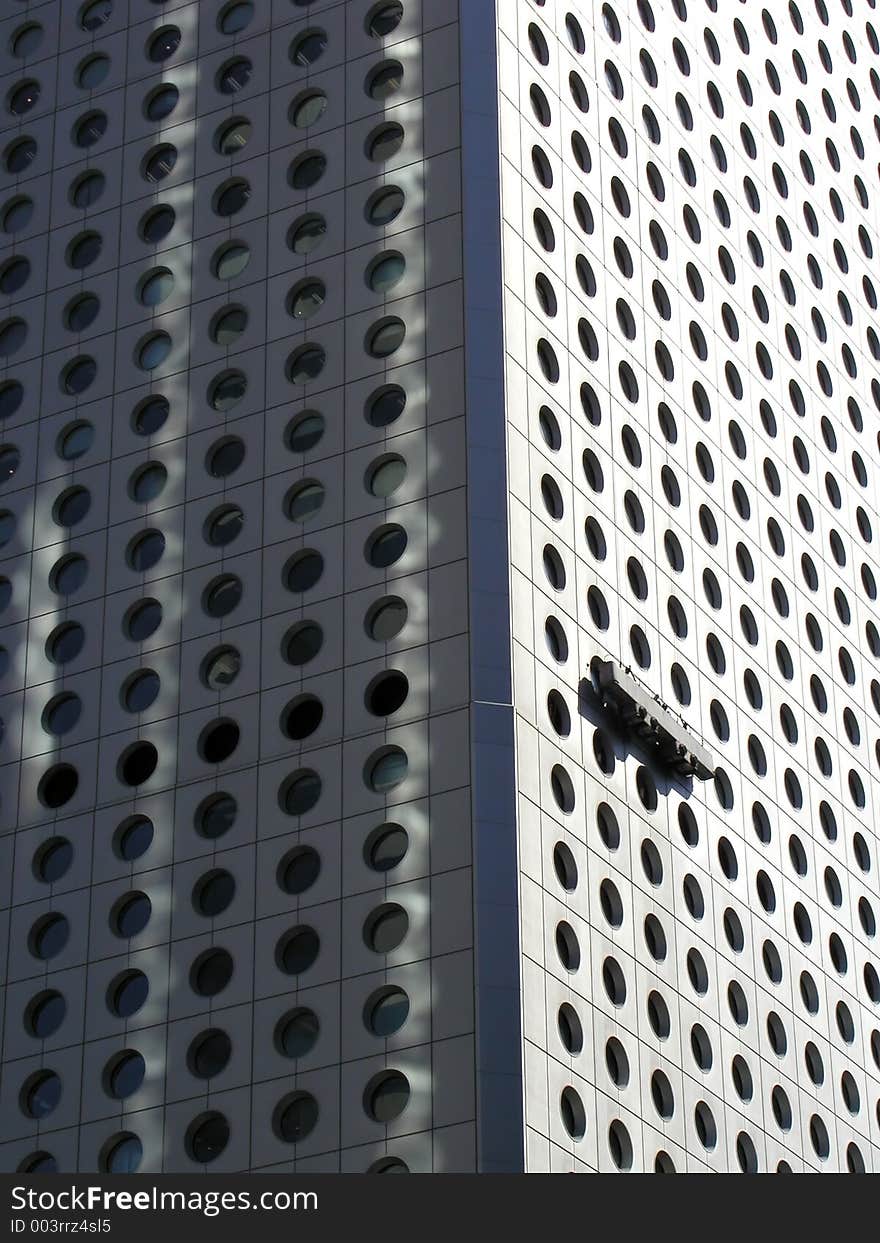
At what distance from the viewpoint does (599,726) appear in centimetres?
4659

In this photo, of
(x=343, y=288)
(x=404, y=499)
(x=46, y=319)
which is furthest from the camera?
(x=46, y=319)

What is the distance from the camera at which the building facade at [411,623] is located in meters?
42.7

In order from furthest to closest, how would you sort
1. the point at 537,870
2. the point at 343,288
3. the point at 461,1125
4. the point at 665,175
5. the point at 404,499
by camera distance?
the point at 665,175, the point at 343,288, the point at 404,499, the point at 537,870, the point at 461,1125

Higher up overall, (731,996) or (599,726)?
(599,726)

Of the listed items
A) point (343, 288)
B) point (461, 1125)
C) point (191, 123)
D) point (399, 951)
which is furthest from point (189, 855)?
point (191, 123)

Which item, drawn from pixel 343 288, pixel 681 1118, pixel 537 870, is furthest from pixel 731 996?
pixel 343 288

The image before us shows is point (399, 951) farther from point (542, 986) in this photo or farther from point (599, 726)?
point (599, 726)

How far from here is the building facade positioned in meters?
42.7

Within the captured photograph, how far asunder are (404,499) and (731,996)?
35.7 feet

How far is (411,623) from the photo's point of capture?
147 ft

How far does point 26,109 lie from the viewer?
56.0m

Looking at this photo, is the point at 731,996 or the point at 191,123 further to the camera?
the point at 191,123

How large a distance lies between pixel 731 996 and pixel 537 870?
714 centimetres

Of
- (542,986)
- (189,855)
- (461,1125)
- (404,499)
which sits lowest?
(461,1125)
